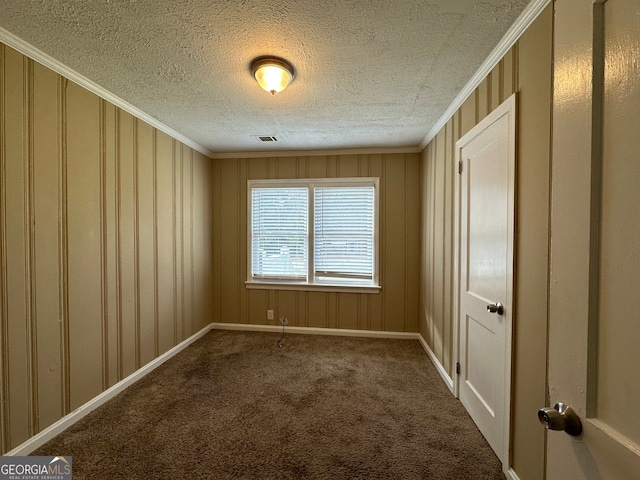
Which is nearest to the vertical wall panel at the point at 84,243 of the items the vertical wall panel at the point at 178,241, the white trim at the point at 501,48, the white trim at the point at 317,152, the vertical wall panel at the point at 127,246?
the vertical wall panel at the point at 127,246

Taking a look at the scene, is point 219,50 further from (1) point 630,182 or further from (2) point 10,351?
(2) point 10,351

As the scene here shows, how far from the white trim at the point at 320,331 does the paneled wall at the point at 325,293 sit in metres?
0.05

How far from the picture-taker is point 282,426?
193 cm

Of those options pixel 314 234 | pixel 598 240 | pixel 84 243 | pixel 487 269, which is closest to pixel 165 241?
pixel 84 243

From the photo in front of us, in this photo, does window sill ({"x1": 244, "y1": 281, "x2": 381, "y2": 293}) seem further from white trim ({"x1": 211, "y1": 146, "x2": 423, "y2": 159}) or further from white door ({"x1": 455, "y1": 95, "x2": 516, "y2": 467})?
white trim ({"x1": 211, "y1": 146, "x2": 423, "y2": 159})

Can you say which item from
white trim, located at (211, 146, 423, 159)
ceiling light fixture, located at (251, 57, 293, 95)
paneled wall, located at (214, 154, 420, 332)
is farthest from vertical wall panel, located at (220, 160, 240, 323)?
ceiling light fixture, located at (251, 57, 293, 95)

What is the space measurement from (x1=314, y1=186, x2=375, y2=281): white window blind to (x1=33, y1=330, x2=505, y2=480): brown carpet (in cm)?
119

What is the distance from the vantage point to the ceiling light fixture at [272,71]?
5.69ft

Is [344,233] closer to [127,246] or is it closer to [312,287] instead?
[312,287]

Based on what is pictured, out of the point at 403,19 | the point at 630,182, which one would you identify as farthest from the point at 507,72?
the point at 630,182

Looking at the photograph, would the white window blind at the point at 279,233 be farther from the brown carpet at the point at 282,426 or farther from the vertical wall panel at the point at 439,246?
the vertical wall panel at the point at 439,246

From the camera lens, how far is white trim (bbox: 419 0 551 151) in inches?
52.3

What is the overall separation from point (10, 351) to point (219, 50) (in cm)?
216

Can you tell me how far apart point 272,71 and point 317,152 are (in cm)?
190
